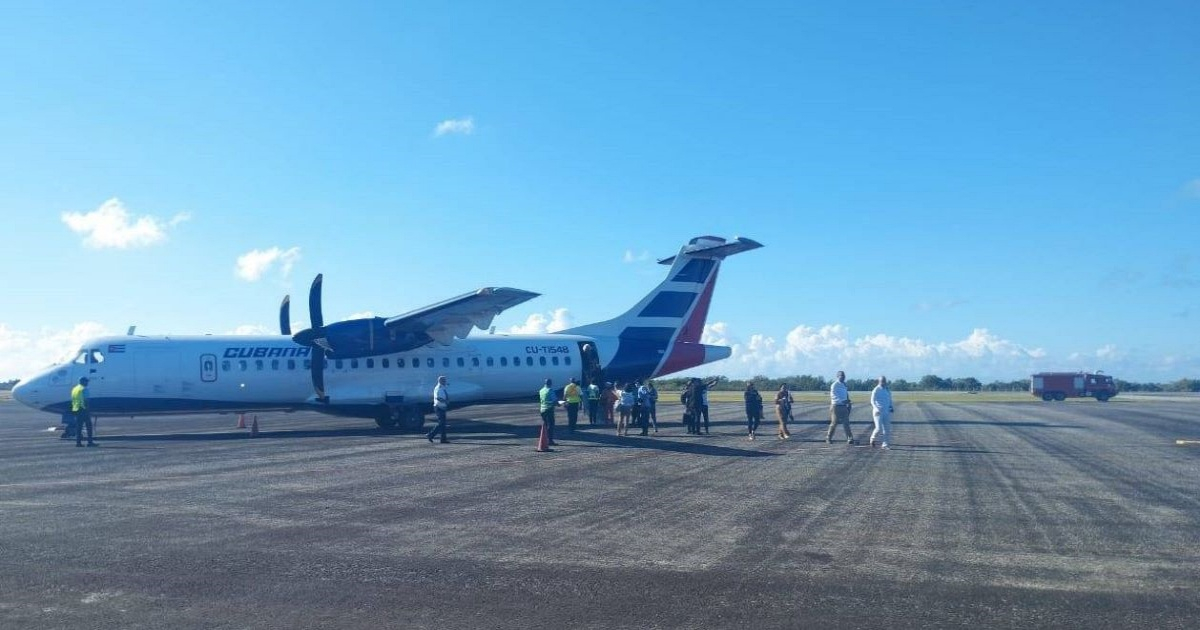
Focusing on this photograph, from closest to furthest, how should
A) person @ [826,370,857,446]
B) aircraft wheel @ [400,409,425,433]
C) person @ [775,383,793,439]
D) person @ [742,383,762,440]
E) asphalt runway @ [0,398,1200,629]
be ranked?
1. asphalt runway @ [0,398,1200,629]
2. person @ [826,370,857,446]
3. person @ [775,383,793,439]
4. person @ [742,383,762,440]
5. aircraft wheel @ [400,409,425,433]

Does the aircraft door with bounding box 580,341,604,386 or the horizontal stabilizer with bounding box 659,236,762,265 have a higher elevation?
the horizontal stabilizer with bounding box 659,236,762,265

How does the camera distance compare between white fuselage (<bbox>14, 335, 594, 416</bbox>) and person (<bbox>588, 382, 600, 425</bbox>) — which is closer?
white fuselage (<bbox>14, 335, 594, 416</bbox>)

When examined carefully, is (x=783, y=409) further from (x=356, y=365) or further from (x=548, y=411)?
(x=356, y=365)

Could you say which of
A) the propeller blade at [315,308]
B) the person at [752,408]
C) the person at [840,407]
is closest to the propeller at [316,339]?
the propeller blade at [315,308]

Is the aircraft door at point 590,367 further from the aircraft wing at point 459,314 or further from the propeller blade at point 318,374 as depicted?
the propeller blade at point 318,374

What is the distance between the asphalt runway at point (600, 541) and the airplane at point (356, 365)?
7172mm

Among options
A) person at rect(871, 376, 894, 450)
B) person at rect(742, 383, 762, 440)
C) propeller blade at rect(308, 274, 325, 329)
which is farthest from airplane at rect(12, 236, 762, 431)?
person at rect(871, 376, 894, 450)

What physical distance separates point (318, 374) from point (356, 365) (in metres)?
1.19

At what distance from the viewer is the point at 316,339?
24.3 m

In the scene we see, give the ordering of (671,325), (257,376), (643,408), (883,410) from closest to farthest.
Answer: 1. (883,410)
2. (643,408)
3. (257,376)
4. (671,325)

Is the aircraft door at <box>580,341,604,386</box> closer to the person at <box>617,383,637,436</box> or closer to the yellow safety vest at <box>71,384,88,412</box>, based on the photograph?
the person at <box>617,383,637,436</box>

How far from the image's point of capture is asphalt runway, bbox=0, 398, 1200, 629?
6.39 meters

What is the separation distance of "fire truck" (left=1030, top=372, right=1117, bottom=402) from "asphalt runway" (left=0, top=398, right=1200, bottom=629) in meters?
52.9

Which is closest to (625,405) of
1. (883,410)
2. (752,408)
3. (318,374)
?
(752,408)
